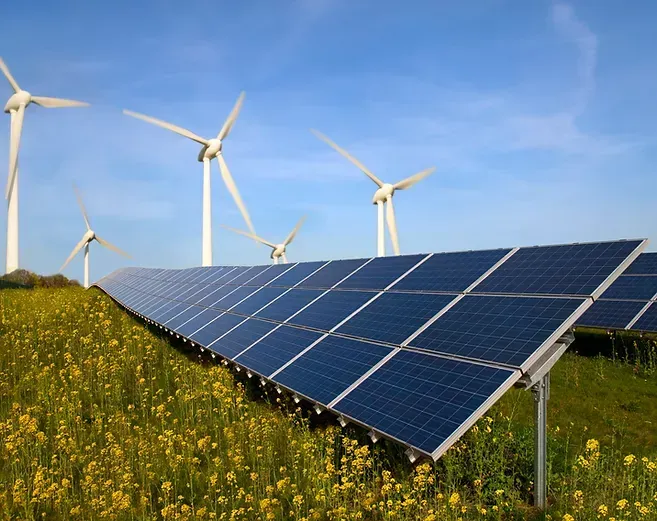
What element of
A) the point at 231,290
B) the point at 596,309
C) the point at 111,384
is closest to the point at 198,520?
the point at 111,384

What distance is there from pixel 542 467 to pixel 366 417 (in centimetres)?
283

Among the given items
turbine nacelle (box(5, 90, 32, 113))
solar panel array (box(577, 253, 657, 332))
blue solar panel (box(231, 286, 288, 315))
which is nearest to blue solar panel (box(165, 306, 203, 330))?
blue solar panel (box(231, 286, 288, 315))

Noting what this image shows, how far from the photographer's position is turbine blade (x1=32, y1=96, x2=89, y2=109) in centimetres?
5178

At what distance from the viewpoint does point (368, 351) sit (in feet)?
32.6

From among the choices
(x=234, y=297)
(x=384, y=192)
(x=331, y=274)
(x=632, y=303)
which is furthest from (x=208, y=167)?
(x=632, y=303)

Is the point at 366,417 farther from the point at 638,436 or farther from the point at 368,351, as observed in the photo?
the point at 638,436

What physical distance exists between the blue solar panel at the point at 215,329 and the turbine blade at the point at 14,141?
137 feet

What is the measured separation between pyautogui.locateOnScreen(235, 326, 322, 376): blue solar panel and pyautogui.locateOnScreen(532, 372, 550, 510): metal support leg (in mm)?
5319

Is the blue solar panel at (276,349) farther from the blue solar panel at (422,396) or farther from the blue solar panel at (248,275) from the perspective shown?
the blue solar panel at (248,275)

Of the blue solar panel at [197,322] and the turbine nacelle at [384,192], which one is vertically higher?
the turbine nacelle at [384,192]

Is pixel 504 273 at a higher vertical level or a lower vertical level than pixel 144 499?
higher

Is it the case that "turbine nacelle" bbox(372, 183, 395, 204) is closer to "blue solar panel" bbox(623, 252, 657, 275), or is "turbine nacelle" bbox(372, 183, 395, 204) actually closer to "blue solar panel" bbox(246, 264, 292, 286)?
"blue solar panel" bbox(623, 252, 657, 275)

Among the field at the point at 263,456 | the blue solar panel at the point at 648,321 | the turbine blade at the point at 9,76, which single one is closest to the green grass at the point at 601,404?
the field at the point at 263,456

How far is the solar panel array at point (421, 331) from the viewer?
24.0 ft
